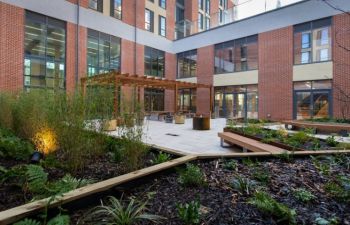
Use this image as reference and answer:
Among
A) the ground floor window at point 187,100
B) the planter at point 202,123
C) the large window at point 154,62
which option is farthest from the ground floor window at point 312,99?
the large window at point 154,62

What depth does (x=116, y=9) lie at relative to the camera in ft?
55.8

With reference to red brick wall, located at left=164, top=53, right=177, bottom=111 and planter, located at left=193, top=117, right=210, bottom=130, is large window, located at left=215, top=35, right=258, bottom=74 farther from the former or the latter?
planter, located at left=193, top=117, right=210, bottom=130

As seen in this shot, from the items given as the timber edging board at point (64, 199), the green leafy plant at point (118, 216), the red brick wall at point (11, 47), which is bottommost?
the green leafy plant at point (118, 216)

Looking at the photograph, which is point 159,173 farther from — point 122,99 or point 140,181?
point 122,99

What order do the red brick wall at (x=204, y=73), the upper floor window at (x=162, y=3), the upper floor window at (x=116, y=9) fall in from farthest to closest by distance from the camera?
the upper floor window at (x=162, y=3), the red brick wall at (x=204, y=73), the upper floor window at (x=116, y=9)

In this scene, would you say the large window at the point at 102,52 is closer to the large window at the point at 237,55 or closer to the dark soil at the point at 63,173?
the large window at the point at 237,55

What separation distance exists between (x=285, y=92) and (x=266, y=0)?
611 cm

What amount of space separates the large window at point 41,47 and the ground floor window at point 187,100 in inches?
408

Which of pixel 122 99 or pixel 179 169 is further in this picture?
pixel 122 99

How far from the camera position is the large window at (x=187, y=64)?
2005 centimetres

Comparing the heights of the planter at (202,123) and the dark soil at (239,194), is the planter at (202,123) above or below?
above

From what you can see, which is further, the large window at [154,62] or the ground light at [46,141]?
the large window at [154,62]

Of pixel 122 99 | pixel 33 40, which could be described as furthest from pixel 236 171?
pixel 33 40

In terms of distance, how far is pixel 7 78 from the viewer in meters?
12.0
